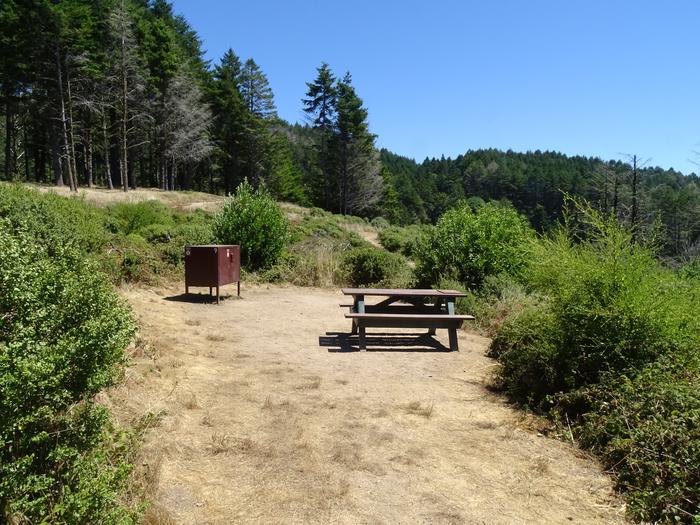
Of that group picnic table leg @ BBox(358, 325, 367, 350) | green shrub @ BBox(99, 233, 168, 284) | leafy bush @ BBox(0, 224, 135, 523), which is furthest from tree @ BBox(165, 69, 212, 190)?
leafy bush @ BBox(0, 224, 135, 523)

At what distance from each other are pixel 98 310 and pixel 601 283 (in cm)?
434

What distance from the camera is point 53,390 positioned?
2.48 metres

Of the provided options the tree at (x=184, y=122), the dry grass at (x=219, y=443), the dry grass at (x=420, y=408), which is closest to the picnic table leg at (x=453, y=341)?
the dry grass at (x=420, y=408)

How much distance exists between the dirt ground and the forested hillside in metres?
21.2

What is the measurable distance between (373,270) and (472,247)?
2897 mm

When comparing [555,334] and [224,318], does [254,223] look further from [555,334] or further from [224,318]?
[555,334]

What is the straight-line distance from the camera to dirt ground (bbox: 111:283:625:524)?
118 inches

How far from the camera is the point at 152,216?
723 inches

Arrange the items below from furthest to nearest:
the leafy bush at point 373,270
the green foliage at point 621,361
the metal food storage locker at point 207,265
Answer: the leafy bush at point 373,270 < the metal food storage locker at point 207,265 < the green foliage at point 621,361

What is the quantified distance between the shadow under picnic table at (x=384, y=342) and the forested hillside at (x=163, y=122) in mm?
18736

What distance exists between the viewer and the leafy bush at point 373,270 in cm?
1303

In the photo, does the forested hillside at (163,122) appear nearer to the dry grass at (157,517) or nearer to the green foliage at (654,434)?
the green foliage at (654,434)

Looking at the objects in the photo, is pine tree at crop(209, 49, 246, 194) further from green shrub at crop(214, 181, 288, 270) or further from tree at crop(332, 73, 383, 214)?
green shrub at crop(214, 181, 288, 270)

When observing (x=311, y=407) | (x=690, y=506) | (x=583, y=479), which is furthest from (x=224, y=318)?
(x=690, y=506)
